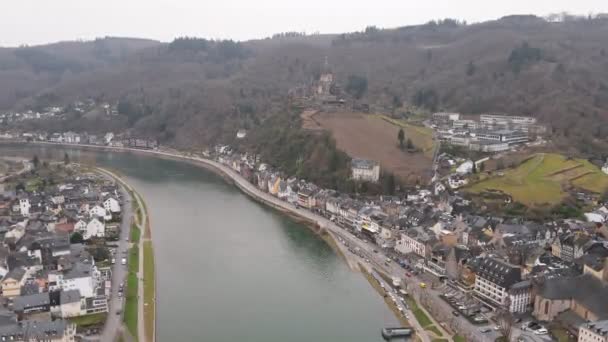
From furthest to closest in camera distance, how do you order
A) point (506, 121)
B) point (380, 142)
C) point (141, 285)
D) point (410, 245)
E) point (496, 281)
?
point (506, 121), point (380, 142), point (410, 245), point (141, 285), point (496, 281)

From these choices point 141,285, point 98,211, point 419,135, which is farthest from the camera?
point 419,135

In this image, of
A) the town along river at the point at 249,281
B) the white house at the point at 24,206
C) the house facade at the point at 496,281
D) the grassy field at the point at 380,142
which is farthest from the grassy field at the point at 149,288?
the grassy field at the point at 380,142

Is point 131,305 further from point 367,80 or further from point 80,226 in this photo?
point 367,80

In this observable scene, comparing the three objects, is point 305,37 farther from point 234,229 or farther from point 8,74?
point 234,229

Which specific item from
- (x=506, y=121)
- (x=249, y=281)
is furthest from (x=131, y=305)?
(x=506, y=121)

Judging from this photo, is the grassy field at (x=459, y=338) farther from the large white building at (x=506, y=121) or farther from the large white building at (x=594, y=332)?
the large white building at (x=506, y=121)

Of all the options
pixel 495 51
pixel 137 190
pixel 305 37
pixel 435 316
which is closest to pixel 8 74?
pixel 305 37
